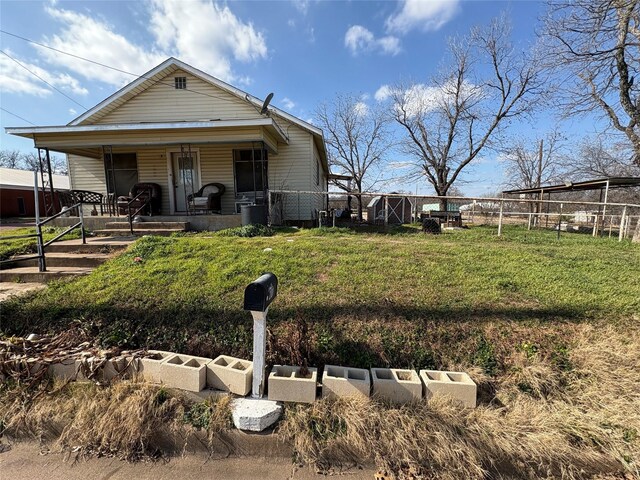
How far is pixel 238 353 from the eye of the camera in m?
2.88

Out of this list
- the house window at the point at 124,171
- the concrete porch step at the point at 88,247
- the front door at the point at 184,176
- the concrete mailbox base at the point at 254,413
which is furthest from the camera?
the house window at the point at 124,171

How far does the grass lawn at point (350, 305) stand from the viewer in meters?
2.87

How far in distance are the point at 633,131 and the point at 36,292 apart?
55.7 feet

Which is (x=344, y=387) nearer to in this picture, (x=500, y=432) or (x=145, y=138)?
(x=500, y=432)

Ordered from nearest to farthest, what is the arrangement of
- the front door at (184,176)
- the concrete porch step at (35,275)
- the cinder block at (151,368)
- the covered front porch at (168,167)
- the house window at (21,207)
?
the cinder block at (151,368), the concrete porch step at (35,275), the covered front porch at (168,167), the front door at (184,176), the house window at (21,207)

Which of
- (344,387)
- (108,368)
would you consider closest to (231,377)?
(344,387)

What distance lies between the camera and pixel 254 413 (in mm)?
2205

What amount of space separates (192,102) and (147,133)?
261cm

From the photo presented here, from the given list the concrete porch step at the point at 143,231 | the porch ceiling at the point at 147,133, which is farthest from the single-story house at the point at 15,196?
the concrete porch step at the point at 143,231

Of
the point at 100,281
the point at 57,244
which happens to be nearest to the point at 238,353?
the point at 100,281

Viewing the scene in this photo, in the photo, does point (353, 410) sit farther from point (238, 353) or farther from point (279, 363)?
point (238, 353)

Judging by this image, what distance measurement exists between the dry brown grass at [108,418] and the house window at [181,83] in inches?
410

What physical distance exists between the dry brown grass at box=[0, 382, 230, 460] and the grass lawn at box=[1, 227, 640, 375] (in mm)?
569

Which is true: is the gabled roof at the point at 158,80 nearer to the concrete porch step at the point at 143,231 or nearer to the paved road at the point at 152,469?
the concrete porch step at the point at 143,231
